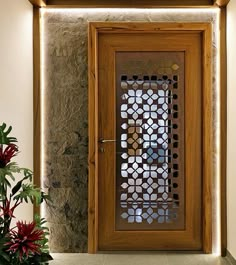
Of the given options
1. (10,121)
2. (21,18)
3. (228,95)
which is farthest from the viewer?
(228,95)

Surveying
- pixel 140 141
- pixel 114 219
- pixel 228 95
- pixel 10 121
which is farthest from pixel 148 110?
pixel 10 121

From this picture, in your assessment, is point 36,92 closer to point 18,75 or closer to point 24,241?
point 18,75

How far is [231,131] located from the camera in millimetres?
3891

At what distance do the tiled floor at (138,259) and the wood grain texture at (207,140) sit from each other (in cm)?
20

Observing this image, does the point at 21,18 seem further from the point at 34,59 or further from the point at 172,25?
the point at 172,25

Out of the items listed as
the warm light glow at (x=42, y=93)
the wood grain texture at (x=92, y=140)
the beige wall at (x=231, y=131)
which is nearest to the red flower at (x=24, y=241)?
the wood grain texture at (x=92, y=140)

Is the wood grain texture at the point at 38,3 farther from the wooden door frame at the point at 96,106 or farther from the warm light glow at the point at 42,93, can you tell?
the wooden door frame at the point at 96,106

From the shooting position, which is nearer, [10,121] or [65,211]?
[10,121]

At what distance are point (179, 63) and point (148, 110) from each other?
537 millimetres

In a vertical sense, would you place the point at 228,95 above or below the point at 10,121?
above

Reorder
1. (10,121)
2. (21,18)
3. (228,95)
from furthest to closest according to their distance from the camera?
1. (228,95)
2. (21,18)
3. (10,121)

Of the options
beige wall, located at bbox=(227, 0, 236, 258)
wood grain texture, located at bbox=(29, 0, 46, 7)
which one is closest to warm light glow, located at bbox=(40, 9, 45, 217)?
wood grain texture, located at bbox=(29, 0, 46, 7)

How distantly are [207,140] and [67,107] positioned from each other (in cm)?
136

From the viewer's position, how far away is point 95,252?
4090mm
